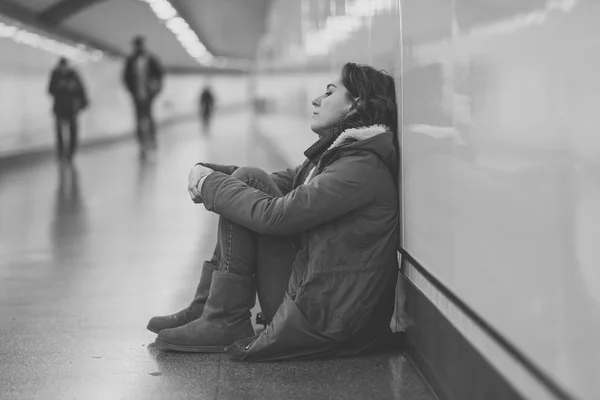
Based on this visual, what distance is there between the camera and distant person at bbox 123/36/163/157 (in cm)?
1717

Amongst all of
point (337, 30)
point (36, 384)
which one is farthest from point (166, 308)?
point (337, 30)

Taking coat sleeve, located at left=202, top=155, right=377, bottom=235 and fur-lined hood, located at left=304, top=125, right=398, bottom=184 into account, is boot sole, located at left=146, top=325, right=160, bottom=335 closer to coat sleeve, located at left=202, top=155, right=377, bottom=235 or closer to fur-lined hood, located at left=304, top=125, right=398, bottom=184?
coat sleeve, located at left=202, top=155, right=377, bottom=235

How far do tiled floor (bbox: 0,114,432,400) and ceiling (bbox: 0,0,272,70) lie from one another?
35.4ft

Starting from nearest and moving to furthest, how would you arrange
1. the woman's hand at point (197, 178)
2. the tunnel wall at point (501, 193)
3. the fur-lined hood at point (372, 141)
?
the tunnel wall at point (501, 193)
the fur-lined hood at point (372, 141)
the woman's hand at point (197, 178)

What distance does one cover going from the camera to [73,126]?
1733 cm

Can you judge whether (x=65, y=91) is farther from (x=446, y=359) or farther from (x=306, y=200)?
(x=446, y=359)

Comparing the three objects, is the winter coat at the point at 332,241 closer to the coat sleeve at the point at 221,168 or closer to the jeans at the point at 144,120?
the coat sleeve at the point at 221,168

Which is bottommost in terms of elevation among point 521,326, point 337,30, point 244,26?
point 521,326

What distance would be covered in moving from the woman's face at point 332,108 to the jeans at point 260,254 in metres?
0.32

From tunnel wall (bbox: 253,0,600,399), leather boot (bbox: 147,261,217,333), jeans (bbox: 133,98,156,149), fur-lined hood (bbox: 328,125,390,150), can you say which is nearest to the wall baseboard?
tunnel wall (bbox: 253,0,600,399)

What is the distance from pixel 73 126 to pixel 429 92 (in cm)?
1502

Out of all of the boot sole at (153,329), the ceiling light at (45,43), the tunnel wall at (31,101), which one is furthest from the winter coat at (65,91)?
the boot sole at (153,329)

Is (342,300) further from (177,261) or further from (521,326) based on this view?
(177,261)

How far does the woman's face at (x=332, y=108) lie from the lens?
3.64 meters
